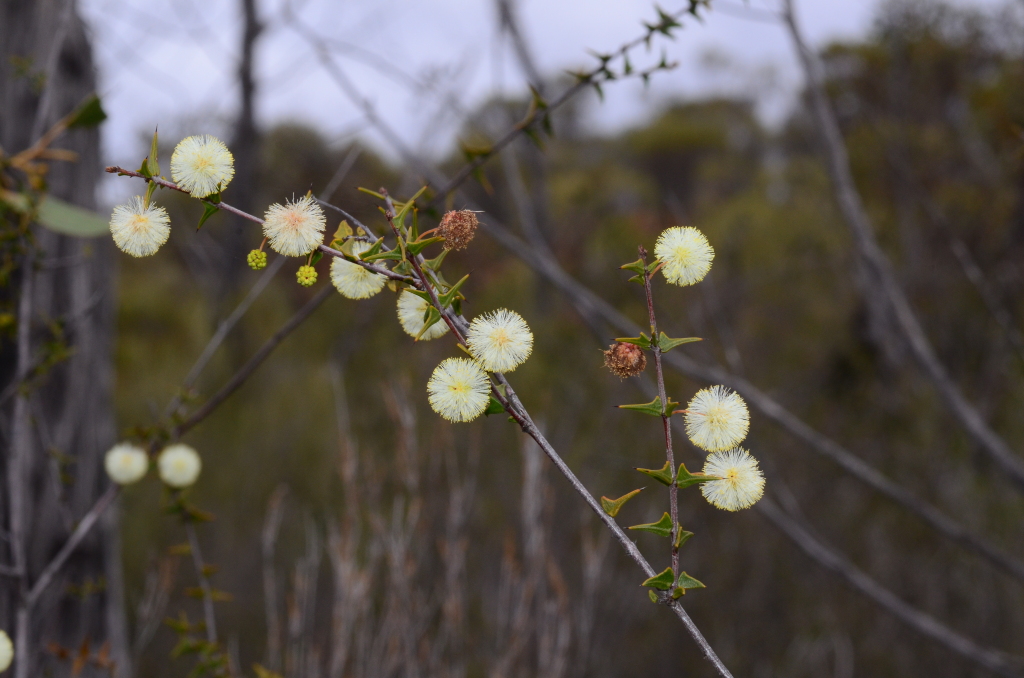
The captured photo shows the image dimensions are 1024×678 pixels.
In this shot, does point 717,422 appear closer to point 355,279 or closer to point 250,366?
point 355,279

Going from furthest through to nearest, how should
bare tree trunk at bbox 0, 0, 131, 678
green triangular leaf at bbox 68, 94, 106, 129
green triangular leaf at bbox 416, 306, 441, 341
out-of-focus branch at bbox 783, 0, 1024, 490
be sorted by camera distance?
out-of-focus branch at bbox 783, 0, 1024, 490 < bare tree trunk at bbox 0, 0, 131, 678 < green triangular leaf at bbox 68, 94, 106, 129 < green triangular leaf at bbox 416, 306, 441, 341

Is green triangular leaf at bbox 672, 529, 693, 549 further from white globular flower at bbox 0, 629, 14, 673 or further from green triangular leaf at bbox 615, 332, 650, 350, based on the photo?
white globular flower at bbox 0, 629, 14, 673

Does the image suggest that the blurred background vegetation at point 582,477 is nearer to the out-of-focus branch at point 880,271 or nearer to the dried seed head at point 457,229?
the out-of-focus branch at point 880,271

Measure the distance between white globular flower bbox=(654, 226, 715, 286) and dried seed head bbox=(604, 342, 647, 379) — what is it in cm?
6

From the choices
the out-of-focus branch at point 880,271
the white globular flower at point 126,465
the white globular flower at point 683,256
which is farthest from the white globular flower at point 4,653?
the out-of-focus branch at point 880,271

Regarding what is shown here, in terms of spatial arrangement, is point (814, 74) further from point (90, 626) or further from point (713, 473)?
point (90, 626)

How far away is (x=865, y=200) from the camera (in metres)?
7.95

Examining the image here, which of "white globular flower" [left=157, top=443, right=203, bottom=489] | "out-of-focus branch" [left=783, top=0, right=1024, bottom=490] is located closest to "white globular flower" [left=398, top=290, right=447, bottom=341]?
"white globular flower" [left=157, top=443, right=203, bottom=489]

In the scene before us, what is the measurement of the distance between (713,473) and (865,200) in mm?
8572

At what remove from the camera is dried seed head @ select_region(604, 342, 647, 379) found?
19.1 inches

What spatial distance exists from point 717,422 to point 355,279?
29 cm

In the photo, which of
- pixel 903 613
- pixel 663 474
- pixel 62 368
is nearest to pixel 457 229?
pixel 663 474

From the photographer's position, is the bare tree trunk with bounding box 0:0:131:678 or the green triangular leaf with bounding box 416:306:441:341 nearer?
the green triangular leaf with bounding box 416:306:441:341

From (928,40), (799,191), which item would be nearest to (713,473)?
(928,40)
